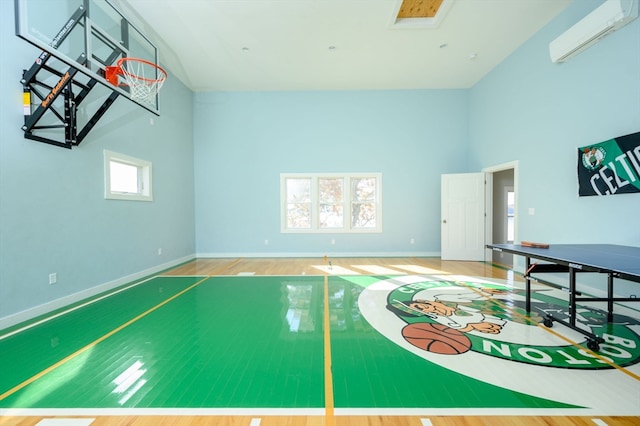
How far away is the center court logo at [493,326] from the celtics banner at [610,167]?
5.13ft

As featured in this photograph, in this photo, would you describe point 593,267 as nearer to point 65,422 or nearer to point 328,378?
point 328,378

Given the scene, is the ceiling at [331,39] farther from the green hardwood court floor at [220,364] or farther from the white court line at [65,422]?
the white court line at [65,422]

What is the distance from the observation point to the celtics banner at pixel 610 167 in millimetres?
3076

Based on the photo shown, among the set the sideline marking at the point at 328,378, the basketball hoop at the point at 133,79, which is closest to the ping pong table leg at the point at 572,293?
the sideline marking at the point at 328,378

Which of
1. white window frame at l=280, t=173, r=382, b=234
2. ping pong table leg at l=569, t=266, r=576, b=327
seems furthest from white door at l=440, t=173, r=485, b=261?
ping pong table leg at l=569, t=266, r=576, b=327

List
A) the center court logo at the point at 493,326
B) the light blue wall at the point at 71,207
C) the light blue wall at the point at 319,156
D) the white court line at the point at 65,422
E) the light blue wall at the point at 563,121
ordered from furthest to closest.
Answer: the light blue wall at the point at 319,156 → the light blue wall at the point at 563,121 → the light blue wall at the point at 71,207 → the center court logo at the point at 493,326 → the white court line at the point at 65,422

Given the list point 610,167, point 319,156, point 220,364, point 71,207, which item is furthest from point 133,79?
point 610,167

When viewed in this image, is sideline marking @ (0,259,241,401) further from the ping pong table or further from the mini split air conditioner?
the mini split air conditioner

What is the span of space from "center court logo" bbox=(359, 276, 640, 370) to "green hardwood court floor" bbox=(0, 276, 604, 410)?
36cm

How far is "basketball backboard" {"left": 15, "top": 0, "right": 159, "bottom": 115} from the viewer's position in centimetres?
253

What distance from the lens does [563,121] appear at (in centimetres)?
414

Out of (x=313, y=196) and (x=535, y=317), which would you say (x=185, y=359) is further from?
(x=313, y=196)

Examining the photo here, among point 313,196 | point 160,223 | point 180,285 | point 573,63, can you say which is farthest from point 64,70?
point 573,63

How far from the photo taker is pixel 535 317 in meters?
3.04
